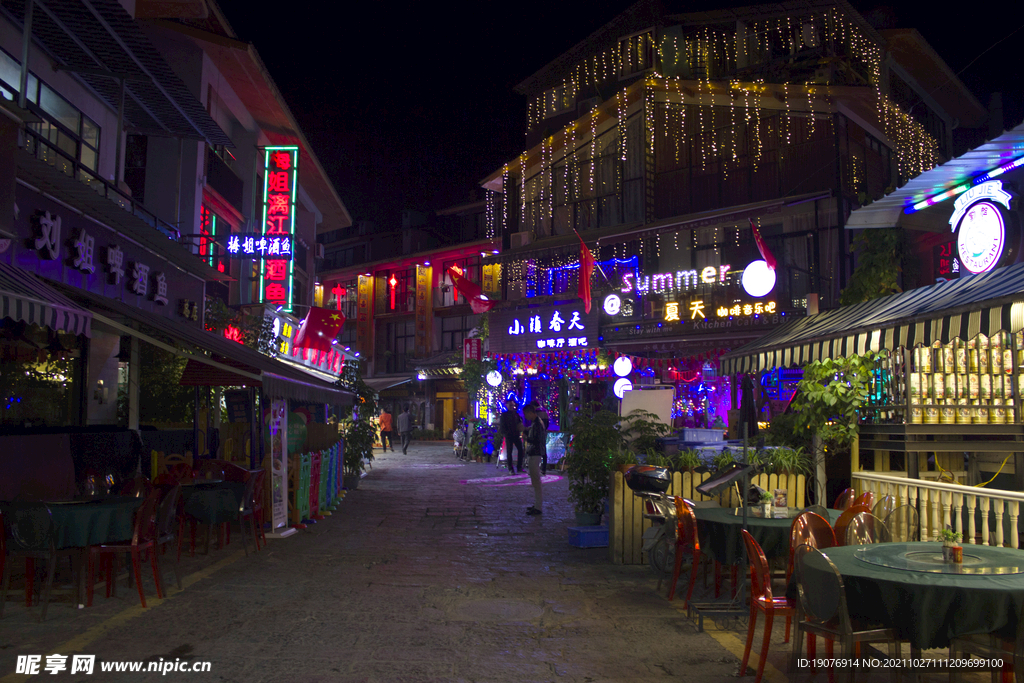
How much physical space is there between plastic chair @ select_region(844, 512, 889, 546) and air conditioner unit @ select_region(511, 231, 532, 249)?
18.9 m

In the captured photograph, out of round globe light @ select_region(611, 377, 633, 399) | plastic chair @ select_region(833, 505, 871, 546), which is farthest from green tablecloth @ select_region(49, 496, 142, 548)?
round globe light @ select_region(611, 377, 633, 399)

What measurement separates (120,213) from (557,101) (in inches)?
655

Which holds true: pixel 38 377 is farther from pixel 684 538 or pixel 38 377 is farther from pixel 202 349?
pixel 684 538

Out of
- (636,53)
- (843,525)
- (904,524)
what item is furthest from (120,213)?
(636,53)

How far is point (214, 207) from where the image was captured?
18250 millimetres

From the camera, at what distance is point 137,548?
6.53m

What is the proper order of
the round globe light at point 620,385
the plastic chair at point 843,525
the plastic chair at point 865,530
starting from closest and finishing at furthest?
1. the plastic chair at point 865,530
2. the plastic chair at point 843,525
3. the round globe light at point 620,385

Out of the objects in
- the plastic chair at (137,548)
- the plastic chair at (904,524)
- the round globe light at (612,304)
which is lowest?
the plastic chair at (137,548)

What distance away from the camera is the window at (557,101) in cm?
2395

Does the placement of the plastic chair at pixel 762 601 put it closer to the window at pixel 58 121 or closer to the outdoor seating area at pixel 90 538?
the outdoor seating area at pixel 90 538

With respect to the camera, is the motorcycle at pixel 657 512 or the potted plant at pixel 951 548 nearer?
the potted plant at pixel 951 548

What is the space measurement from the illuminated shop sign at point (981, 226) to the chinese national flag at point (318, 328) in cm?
1628

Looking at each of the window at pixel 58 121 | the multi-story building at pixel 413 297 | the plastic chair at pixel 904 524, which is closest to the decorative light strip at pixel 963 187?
the plastic chair at pixel 904 524

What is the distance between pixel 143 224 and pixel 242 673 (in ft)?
30.7
